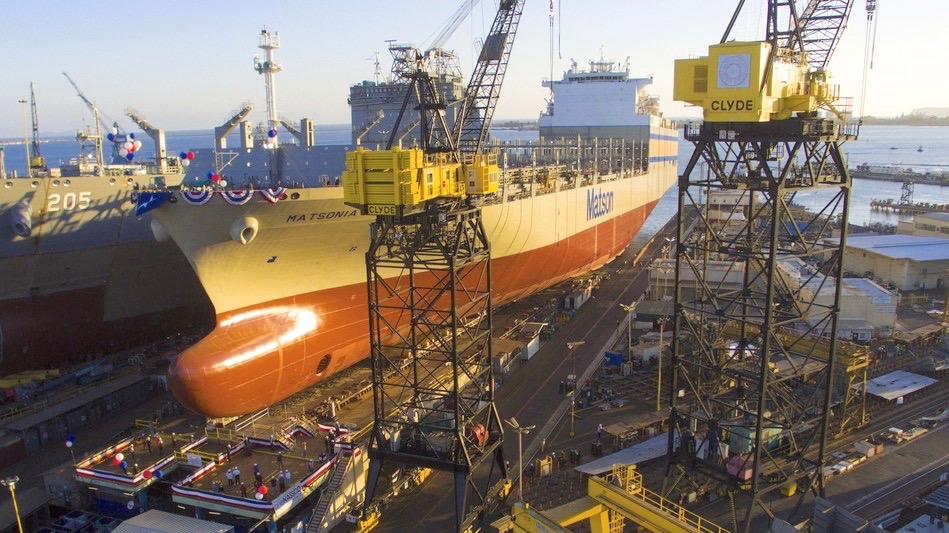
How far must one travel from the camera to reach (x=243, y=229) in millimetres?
16469

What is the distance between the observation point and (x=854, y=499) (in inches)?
574

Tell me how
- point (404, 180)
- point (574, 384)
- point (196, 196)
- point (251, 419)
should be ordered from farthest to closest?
1. point (574, 384)
2. point (251, 419)
3. point (196, 196)
4. point (404, 180)

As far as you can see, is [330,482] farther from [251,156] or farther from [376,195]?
[251,156]

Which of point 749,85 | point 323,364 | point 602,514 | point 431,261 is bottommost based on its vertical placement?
point 323,364

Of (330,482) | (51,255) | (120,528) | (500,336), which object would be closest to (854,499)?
(330,482)

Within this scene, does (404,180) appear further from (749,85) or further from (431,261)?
(749,85)

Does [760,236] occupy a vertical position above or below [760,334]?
above

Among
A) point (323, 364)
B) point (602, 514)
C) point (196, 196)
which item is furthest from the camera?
point (323, 364)

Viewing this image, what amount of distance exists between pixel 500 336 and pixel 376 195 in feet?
42.6

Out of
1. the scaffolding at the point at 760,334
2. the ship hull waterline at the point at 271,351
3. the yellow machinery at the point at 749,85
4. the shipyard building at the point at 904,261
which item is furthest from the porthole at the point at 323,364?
the shipyard building at the point at 904,261

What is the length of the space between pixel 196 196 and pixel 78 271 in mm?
8559

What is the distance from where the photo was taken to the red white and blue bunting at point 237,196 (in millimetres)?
16203

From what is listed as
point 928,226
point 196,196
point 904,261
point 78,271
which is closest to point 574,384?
point 196,196

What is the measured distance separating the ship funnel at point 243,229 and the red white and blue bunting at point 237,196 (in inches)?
19.1
